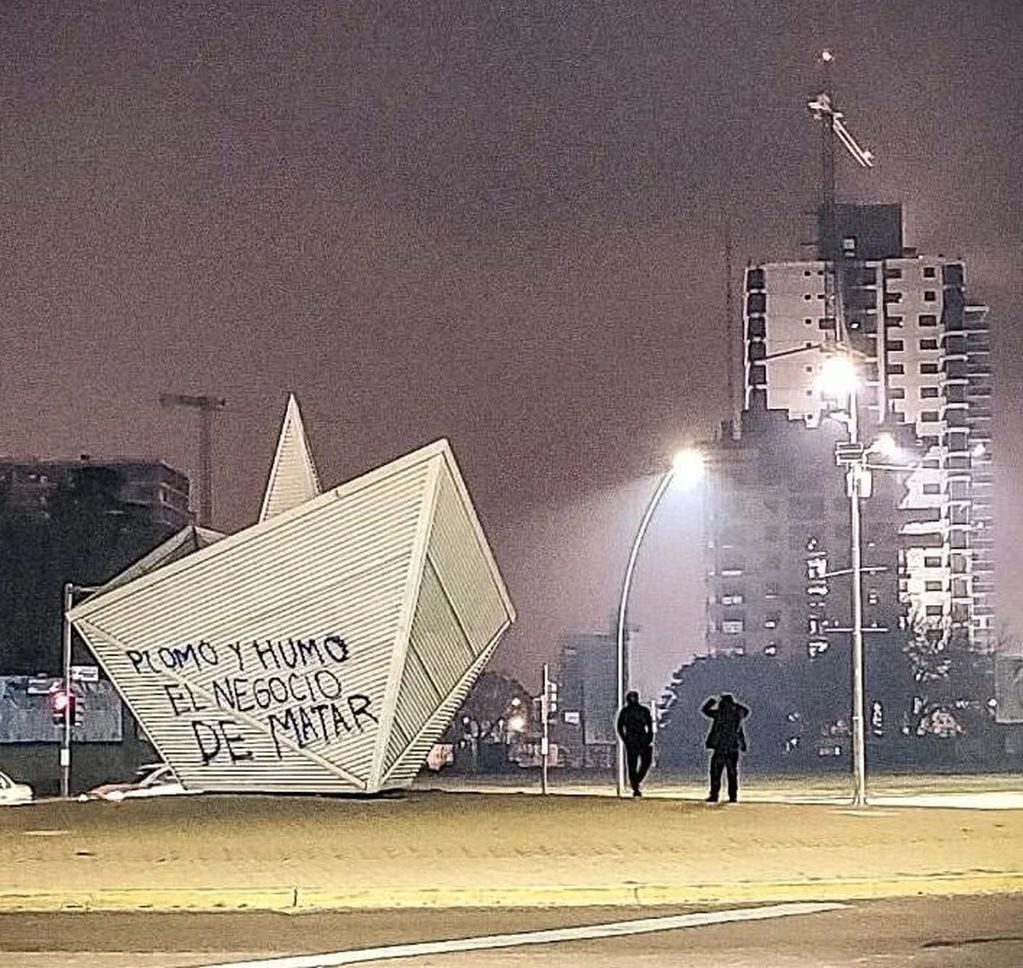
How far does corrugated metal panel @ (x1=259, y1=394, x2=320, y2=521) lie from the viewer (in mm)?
31203

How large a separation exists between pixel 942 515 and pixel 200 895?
130 m

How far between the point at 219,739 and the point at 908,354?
5102 inches

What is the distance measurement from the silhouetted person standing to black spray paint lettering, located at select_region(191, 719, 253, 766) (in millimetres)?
5095

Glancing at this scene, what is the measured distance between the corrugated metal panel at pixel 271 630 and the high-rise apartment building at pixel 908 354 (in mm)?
119335

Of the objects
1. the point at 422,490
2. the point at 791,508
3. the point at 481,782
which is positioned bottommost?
the point at 481,782

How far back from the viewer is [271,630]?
96.2 ft

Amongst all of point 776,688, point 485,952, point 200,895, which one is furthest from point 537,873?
point 776,688

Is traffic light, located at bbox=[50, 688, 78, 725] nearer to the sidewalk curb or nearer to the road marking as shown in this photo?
the sidewalk curb

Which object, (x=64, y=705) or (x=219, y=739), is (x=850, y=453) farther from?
(x=64, y=705)

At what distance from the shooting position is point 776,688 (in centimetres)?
10362

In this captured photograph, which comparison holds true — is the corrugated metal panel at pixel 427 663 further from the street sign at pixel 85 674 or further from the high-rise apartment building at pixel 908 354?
the high-rise apartment building at pixel 908 354

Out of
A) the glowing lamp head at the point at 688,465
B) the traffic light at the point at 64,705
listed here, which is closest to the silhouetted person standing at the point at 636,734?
the glowing lamp head at the point at 688,465

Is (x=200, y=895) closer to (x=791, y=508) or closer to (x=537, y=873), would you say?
(x=537, y=873)

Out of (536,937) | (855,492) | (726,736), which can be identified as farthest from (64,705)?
(536,937)
